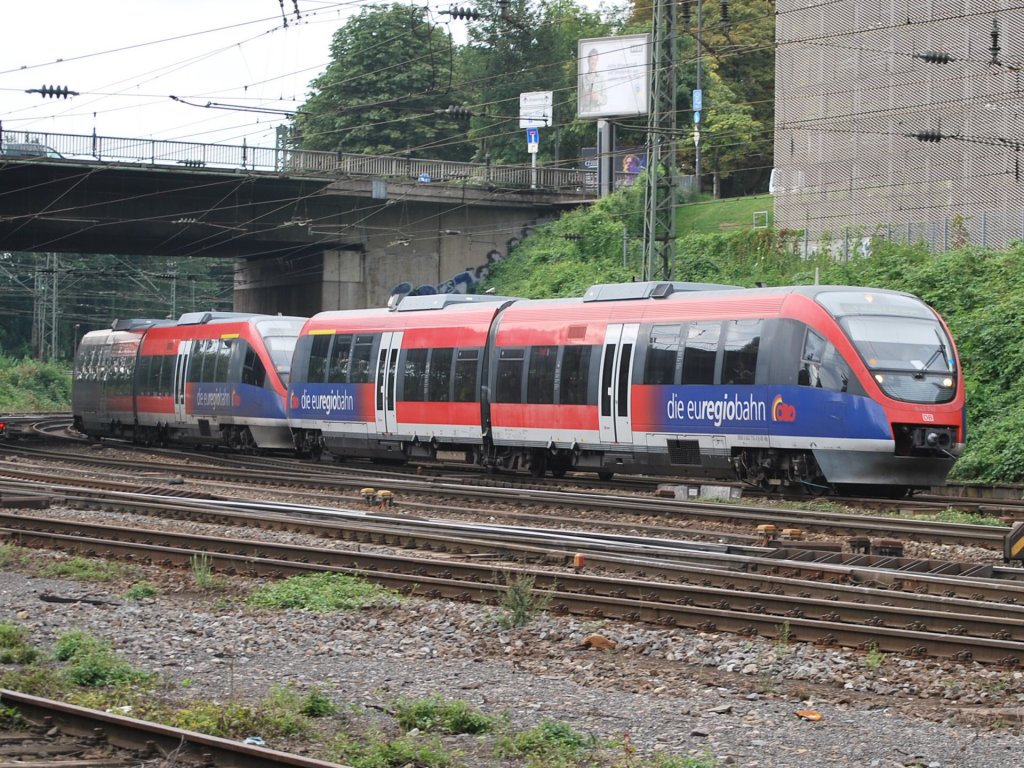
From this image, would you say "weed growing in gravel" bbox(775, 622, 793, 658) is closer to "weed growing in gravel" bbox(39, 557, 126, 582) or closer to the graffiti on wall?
"weed growing in gravel" bbox(39, 557, 126, 582)

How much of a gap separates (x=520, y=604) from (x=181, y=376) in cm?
2459

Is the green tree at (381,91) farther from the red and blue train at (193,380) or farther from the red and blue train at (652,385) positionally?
the red and blue train at (652,385)

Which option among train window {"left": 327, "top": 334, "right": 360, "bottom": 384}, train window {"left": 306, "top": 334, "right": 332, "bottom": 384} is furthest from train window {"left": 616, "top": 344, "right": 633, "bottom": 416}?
train window {"left": 306, "top": 334, "right": 332, "bottom": 384}

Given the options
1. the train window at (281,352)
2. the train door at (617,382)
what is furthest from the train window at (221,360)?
the train door at (617,382)

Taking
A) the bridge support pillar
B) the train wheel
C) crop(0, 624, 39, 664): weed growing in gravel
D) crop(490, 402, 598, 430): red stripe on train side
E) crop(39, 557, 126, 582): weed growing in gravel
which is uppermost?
the bridge support pillar

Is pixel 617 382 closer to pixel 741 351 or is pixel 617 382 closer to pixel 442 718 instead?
pixel 741 351

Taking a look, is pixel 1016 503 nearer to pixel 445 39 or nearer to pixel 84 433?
pixel 84 433

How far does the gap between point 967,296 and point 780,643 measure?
22373 mm

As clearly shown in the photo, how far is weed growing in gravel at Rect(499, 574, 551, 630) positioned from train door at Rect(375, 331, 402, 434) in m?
15.4

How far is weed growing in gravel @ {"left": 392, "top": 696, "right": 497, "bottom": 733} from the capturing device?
26.2 feet

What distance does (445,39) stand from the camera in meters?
83.5

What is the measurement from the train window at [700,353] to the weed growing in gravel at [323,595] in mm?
9172

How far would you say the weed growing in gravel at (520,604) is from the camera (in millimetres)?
11133

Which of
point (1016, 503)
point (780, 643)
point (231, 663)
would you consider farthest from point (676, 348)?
point (231, 663)
